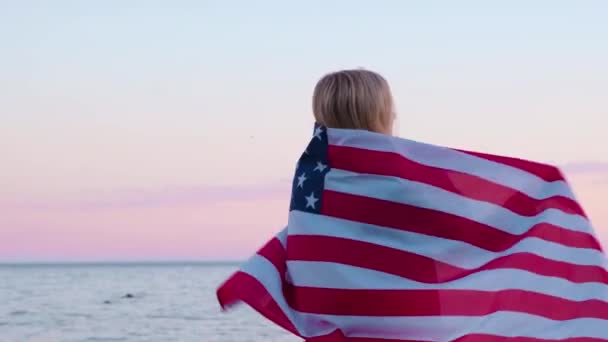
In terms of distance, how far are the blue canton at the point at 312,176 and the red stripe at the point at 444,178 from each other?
1.7 inches

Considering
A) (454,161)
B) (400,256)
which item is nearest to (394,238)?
(400,256)

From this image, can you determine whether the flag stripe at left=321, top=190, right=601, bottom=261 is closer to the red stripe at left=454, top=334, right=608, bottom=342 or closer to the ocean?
the red stripe at left=454, top=334, right=608, bottom=342

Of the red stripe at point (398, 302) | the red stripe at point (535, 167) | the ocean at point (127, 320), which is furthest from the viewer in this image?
the ocean at point (127, 320)

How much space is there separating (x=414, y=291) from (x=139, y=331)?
714 inches

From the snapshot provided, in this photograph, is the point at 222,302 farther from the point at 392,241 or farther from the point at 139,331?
the point at 139,331

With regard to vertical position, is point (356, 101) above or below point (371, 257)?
above

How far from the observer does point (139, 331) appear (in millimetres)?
22172

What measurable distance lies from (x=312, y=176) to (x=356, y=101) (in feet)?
1.09

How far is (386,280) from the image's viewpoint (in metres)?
4.57

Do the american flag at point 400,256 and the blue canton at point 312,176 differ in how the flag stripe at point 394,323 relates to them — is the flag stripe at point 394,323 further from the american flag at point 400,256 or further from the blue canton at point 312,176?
the blue canton at point 312,176

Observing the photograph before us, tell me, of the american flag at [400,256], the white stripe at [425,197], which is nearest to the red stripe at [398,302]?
the american flag at [400,256]

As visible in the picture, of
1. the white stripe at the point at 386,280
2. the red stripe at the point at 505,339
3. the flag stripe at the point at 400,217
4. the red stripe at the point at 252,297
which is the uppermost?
the flag stripe at the point at 400,217

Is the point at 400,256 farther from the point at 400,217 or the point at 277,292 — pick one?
the point at 277,292

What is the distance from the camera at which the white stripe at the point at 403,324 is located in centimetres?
454
